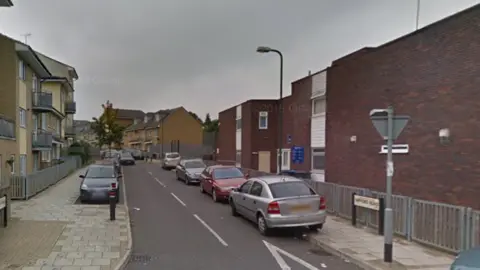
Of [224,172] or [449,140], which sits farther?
[224,172]

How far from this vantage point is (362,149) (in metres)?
14.9

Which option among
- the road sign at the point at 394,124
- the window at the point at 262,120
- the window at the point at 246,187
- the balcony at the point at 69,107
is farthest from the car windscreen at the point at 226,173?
the balcony at the point at 69,107

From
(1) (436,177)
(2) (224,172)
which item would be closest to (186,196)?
(2) (224,172)

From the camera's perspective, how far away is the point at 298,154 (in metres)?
21.7

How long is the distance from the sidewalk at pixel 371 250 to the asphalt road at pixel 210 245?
0.29 metres

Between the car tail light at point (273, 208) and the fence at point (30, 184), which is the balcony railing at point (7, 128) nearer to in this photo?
the fence at point (30, 184)

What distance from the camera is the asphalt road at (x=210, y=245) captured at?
792 centimetres

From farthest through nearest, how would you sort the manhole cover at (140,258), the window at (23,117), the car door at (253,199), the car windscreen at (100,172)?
the window at (23,117) → the car windscreen at (100,172) → the car door at (253,199) → the manhole cover at (140,258)

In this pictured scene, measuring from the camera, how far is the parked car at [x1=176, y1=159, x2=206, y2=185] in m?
25.4

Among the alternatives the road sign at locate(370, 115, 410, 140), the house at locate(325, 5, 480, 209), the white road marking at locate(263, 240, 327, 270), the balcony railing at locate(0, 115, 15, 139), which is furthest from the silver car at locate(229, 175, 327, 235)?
the balcony railing at locate(0, 115, 15, 139)

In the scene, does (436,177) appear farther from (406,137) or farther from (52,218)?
(52,218)

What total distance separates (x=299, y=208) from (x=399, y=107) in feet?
16.7

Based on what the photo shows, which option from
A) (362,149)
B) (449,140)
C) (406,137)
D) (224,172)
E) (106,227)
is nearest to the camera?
(449,140)

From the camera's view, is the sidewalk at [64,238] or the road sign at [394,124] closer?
the sidewalk at [64,238]
